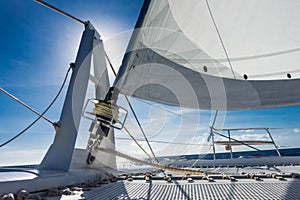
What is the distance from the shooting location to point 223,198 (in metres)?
0.91

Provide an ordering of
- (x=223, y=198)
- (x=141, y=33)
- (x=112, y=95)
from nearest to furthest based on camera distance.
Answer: (x=223, y=198)
(x=112, y=95)
(x=141, y=33)

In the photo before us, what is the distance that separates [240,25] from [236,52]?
0.96 ft

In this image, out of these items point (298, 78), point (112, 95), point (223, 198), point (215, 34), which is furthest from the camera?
point (215, 34)

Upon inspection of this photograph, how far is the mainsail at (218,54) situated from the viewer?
2.06 metres

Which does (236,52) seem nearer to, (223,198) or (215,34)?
(215,34)

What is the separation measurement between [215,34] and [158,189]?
1888mm

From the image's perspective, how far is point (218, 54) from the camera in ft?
8.06

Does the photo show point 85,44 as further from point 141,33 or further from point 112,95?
point 112,95

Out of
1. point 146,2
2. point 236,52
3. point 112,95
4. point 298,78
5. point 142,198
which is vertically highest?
point 146,2

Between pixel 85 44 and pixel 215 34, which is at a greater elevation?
pixel 215 34

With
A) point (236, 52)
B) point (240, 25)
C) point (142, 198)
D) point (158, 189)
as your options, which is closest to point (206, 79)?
point (236, 52)

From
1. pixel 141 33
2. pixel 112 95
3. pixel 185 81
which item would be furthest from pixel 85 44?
pixel 185 81

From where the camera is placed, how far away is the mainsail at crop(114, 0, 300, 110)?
206 centimetres

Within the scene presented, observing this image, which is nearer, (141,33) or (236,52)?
(141,33)
